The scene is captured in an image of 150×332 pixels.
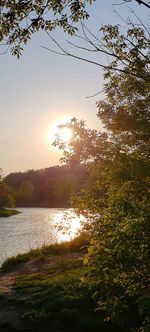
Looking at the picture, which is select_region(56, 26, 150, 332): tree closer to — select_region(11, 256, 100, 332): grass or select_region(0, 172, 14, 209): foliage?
select_region(11, 256, 100, 332): grass

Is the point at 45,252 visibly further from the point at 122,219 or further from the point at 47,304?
the point at 122,219

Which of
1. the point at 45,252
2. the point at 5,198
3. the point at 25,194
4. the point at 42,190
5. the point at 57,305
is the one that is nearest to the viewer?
the point at 57,305

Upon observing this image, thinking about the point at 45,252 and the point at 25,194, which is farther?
the point at 25,194

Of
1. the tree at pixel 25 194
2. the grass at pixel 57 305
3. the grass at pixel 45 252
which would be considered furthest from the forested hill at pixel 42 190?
the grass at pixel 57 305

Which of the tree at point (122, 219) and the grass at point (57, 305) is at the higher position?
the tree at point (122, 219)

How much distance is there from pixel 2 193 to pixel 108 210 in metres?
98.6

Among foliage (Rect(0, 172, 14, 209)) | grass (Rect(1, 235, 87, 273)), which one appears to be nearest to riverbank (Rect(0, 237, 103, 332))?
grass (Rect(1, 235, 87, 273))

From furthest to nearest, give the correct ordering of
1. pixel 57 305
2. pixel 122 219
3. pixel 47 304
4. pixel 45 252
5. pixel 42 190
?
pixel 42 190 → pixel 45 252 → pixel 47 304 → pixel 57 305 → pixel 122 219

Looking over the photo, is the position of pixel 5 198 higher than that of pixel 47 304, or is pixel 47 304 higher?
pixel 5 198

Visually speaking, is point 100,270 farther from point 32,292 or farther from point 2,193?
point 2,193

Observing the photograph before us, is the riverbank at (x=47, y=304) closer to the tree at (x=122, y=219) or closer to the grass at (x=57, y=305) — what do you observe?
the grass at (x=57, y=305)

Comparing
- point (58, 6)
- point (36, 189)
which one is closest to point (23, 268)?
point (58, 6)

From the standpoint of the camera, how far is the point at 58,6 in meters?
9.29

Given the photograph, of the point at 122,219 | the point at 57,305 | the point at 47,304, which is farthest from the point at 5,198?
the point at 122,219
